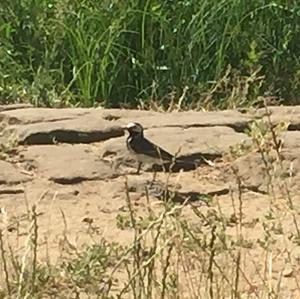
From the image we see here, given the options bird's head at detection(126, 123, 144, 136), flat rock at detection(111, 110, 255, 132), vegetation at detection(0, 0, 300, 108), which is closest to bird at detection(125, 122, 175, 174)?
bird's head at detection(126, 123, 144, 136)

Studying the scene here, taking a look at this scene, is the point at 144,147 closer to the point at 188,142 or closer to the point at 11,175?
the point at 188,142

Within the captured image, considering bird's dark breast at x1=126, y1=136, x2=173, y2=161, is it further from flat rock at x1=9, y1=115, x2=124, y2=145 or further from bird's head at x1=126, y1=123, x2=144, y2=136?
flat rock at x1=9, y1=115, x2=124, y2=145

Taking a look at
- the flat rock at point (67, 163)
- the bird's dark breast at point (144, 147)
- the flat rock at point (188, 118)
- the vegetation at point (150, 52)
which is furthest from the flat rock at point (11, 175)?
the vegetation at point (150, 52)

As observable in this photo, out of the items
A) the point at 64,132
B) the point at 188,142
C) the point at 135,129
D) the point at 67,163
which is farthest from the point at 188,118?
the point at 67,163

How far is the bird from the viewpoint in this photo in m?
5.27

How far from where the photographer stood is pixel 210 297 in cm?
329

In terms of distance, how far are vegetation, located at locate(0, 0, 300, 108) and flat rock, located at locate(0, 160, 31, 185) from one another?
141cm

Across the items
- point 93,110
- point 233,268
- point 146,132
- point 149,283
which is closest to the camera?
point 149,283

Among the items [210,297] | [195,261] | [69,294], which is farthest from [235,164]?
[210,297]

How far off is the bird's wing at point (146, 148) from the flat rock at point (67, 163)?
153 millimetres

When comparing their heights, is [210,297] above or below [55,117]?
above

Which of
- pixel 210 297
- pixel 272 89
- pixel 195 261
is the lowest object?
pixel 272 89

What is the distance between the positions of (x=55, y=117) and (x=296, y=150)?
1.34 metres

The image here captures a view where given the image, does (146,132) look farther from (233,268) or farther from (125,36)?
(233,268)
